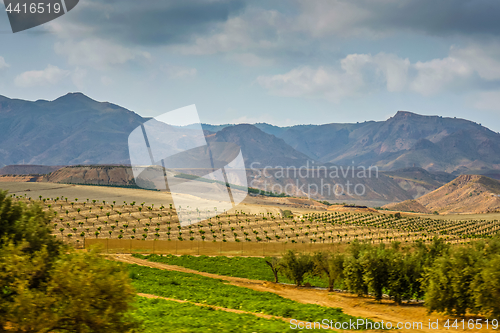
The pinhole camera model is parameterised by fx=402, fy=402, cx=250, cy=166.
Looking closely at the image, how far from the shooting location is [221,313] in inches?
750

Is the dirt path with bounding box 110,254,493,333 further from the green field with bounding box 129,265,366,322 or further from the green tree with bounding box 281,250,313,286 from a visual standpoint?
the green field with bounding box 129,265,366,322

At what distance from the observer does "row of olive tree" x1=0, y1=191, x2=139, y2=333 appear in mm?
9398

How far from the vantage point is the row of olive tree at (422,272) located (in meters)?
18.8

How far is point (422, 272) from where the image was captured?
Answer: 26.6 m

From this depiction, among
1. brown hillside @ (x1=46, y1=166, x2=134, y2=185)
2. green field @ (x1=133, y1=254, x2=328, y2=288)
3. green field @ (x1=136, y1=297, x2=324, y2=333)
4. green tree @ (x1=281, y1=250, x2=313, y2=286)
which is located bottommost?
green field @ (x1=133, y1=254, x2=328, y2=288)

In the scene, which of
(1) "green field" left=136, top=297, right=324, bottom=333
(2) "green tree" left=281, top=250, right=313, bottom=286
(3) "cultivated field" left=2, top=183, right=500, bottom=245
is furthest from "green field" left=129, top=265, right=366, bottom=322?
(3) "cultivated field" left=2, top=183, right=500, bottom=245

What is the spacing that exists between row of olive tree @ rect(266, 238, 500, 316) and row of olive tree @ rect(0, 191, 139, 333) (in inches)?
610

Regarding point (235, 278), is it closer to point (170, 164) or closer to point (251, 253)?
point (251, 253)

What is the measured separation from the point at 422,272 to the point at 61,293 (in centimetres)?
2346

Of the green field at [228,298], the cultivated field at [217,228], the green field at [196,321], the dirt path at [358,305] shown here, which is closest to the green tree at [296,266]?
the dirt path at [358,305]

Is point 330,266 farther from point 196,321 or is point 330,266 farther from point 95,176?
point 95,176

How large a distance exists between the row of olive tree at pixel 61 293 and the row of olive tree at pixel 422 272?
15.5m

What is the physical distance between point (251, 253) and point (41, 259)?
45973 millimetres

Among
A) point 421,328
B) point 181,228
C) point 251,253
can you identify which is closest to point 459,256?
point 421,328
